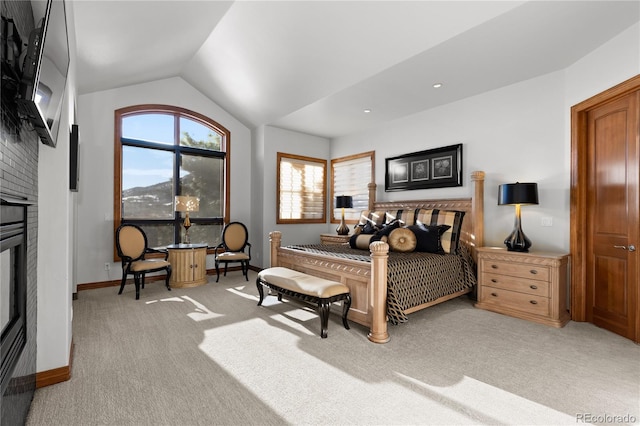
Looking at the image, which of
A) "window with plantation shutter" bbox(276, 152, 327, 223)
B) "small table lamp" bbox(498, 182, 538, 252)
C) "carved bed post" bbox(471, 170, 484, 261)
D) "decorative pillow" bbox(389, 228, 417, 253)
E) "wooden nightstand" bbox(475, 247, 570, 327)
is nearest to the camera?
"wooden nightstand" bbox(475, 247, 570, 327)

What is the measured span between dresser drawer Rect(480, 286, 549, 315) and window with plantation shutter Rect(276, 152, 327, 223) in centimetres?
358

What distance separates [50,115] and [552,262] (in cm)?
415

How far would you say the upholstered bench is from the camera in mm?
2848

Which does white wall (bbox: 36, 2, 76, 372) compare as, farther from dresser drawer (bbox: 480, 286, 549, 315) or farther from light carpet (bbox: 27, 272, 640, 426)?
dresser drawer (bbox: 480, 286, 549, 315)

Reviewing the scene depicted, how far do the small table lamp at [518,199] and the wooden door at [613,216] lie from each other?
0.54 m

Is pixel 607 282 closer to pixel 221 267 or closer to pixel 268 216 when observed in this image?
pixel 268 216

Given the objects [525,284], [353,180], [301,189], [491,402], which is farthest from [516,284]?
[301,189]

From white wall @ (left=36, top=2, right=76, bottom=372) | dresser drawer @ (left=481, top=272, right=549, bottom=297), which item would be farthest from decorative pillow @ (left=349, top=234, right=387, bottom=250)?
white wall @ (left=36, top=2, right=76, bottom=372)

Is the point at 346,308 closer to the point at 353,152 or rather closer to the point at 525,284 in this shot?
the point at 525,284

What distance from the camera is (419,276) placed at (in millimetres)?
3211

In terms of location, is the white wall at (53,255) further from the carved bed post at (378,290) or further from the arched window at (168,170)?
the arched window at (168,170)

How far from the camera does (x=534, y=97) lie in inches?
146

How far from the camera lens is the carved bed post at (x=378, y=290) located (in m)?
2.74

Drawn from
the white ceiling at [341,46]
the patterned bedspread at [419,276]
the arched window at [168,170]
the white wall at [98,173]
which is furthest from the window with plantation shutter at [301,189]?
the white wall at [98,173]
